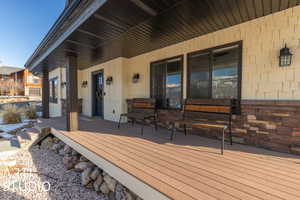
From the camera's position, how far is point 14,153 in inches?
137

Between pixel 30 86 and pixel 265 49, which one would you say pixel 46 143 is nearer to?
pixel 265 49

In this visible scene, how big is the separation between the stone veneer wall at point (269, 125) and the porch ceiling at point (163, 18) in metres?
1.60

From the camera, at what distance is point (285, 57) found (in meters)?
2.25

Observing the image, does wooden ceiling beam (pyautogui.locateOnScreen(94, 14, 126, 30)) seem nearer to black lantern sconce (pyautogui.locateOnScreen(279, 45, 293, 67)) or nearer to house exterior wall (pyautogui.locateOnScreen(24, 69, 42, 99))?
black lantern sconce (pyautogui.locateOnScreen(279, 45, 293, 67))

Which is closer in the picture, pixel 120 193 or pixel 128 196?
pixel 128 196

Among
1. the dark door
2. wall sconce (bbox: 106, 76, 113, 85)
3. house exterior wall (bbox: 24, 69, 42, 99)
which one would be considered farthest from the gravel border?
house exterior wall (bbox: 24, 69, 42, 99)

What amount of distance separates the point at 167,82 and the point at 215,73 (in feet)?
4.49

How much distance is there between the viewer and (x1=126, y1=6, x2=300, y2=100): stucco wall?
2.23 m

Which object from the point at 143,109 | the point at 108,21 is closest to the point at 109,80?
the point at 143,109

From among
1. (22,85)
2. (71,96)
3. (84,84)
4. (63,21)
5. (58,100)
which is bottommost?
(58,100)

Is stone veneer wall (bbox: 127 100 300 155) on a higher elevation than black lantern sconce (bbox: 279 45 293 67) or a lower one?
lower

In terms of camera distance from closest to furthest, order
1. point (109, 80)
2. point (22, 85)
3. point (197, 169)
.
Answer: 1. point (197, 169)
2. point (109, 80)
3. point (22, 85)

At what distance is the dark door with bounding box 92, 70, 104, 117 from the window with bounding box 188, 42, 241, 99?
14.1ft

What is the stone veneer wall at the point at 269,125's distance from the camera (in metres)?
2.20
